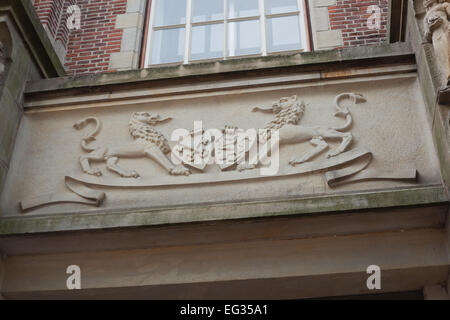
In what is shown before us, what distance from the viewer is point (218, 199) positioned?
4145mm

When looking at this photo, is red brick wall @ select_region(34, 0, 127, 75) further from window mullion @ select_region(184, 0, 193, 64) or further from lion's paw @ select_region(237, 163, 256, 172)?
lion's paw @ select_region(237, 163, 256, 172)

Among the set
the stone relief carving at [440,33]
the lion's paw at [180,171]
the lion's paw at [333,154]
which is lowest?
the lion's paw at [180,171]

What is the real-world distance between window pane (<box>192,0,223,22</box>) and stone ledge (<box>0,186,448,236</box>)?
Result: 330 centimetres

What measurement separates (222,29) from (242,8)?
0.45 meters

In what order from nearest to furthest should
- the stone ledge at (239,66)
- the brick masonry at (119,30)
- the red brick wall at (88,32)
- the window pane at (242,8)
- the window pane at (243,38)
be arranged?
the stone ledge at (239,66), the brick masonry at (119,30), the window pane at (243,38), the red brick wall at (88,32), the window pane at (242,8)

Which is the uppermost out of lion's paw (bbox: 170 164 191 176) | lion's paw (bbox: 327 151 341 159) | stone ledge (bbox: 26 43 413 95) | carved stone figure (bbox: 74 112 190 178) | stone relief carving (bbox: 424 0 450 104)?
stone ledge (bbox: 26 43 413 95)

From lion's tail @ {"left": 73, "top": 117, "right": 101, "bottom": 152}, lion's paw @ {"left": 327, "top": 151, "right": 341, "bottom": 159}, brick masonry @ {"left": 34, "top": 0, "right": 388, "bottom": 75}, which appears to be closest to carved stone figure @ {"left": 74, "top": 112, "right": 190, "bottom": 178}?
lion's tail @ {"left": 73, "top": 117, "right": 101, "bottom": 152}

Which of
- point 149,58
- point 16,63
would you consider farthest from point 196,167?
point 149,58

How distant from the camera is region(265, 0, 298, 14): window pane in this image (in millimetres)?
6469

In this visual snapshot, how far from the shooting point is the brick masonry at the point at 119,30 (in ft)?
19.7

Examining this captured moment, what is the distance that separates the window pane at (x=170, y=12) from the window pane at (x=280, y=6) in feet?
3.55

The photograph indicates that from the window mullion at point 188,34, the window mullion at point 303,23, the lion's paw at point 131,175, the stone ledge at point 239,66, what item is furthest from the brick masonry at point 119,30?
the lion's paw at point 131,175

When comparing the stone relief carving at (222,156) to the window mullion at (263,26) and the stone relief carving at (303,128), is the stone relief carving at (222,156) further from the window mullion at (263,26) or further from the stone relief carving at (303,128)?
the window mullion at (263,26)
